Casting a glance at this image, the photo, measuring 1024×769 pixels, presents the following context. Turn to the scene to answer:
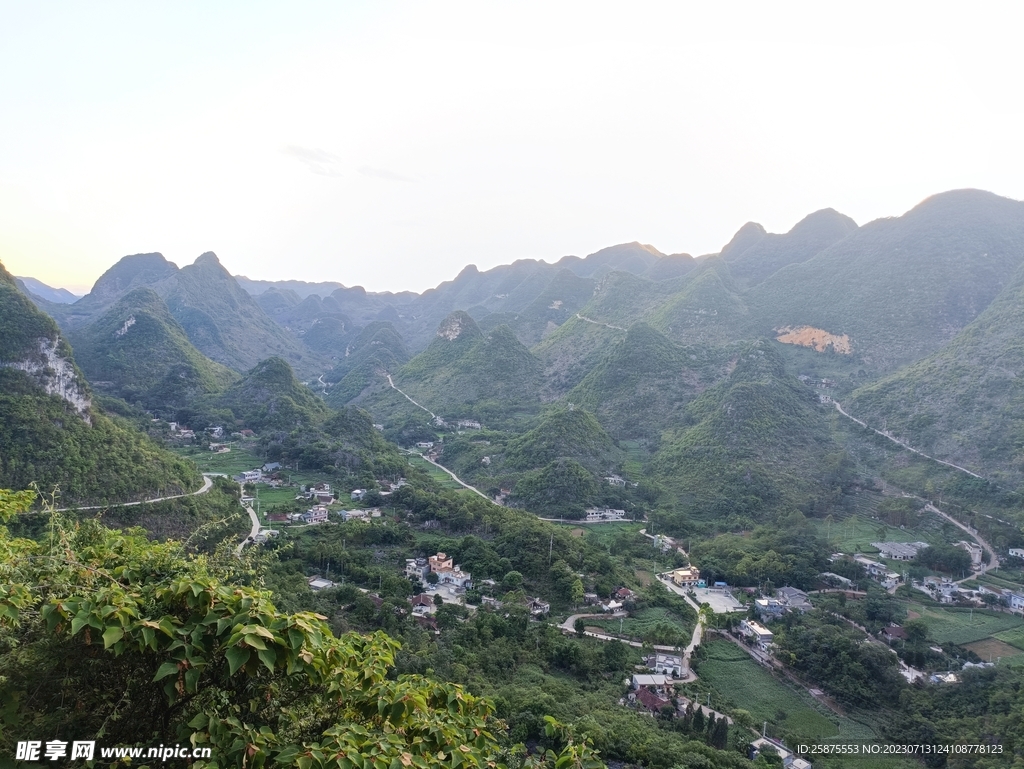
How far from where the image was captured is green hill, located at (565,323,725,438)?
50.6m

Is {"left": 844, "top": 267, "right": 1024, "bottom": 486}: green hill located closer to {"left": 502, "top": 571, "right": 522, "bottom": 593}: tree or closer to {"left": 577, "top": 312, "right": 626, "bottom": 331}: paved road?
{"left": 577, "top": 312, "right": 626, "bottom": 331}: paved road

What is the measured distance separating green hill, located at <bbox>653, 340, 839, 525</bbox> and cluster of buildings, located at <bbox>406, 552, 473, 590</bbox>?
691 inches

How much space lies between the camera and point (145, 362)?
55.0m

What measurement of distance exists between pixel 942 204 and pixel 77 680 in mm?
101643

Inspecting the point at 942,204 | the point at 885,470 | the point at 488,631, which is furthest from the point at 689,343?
the point at 488,631

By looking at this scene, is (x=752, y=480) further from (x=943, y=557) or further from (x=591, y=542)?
(x=591, y=542)

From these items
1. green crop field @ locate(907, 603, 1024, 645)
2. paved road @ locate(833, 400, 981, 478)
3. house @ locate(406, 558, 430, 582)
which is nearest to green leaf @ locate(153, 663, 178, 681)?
house @ locate(406, 558, 430, 582)

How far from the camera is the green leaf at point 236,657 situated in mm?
2586

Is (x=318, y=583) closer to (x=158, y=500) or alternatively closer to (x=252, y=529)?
(x=252, y=529)

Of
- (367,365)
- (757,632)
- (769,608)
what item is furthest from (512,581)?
(367,365)

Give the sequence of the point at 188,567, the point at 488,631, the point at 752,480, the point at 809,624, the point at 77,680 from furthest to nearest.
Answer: the point at 752,480
the point at 809,624
the point at 488,631
the point at 188,567
the point at 77,680

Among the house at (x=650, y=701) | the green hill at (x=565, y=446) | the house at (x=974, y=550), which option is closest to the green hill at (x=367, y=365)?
the green hill at (x=565, y=446)

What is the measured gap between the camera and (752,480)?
1390 inches

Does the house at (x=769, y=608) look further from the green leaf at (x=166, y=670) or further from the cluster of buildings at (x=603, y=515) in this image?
the green leaf at (x=166, y=670)
